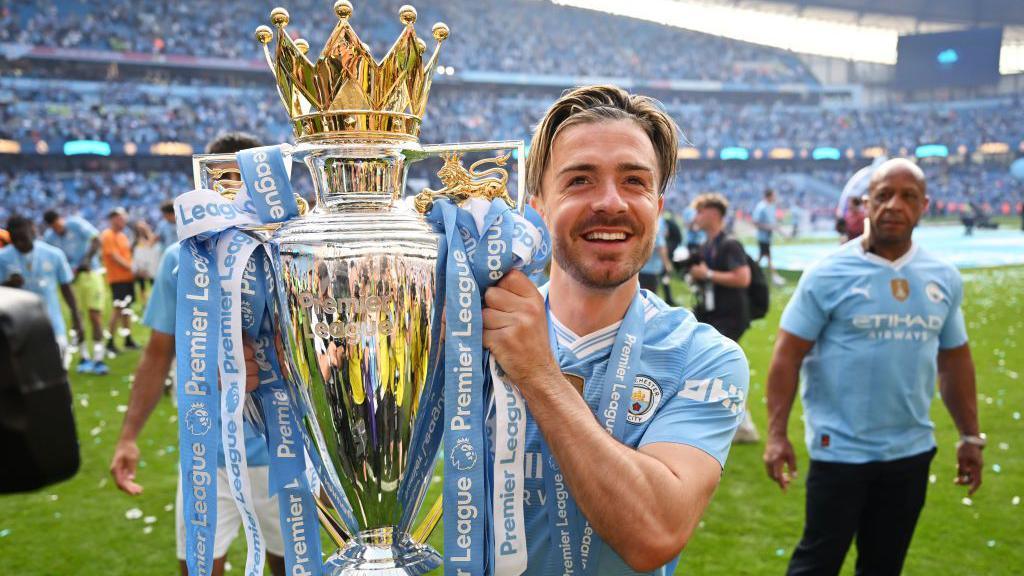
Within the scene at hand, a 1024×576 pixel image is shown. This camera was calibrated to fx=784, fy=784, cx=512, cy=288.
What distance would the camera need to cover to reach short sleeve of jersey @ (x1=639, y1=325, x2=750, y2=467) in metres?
1.37

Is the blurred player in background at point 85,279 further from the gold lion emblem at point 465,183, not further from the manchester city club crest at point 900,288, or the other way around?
the gold lion emblem at point 465,183

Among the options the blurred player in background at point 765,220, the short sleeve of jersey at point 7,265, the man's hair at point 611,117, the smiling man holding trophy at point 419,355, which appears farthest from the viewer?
the blurred player in background at point 765,220

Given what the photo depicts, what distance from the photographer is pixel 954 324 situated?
314 cm

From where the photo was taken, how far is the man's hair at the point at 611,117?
1.48 meters

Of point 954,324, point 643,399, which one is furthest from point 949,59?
point 643,399

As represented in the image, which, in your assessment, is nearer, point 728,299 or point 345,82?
point 345,82

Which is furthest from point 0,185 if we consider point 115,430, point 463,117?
point 115,430

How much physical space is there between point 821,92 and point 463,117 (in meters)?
21.3

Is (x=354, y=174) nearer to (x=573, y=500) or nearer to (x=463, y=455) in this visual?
(x=463, y=455)

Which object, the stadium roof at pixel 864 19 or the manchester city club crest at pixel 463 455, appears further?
the stadium roof at pixel 864 19

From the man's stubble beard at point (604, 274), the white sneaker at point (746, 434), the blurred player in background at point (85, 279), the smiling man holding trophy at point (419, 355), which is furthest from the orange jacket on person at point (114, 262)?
Result: the man's stubble beard at point (604, 274)

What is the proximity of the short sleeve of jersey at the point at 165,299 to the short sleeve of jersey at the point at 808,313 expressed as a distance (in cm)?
241

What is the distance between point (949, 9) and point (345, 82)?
2033 inches

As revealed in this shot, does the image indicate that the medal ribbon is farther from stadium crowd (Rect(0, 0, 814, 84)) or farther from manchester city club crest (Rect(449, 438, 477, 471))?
stadium crowd (Rect(0, 0, 814, 84))
